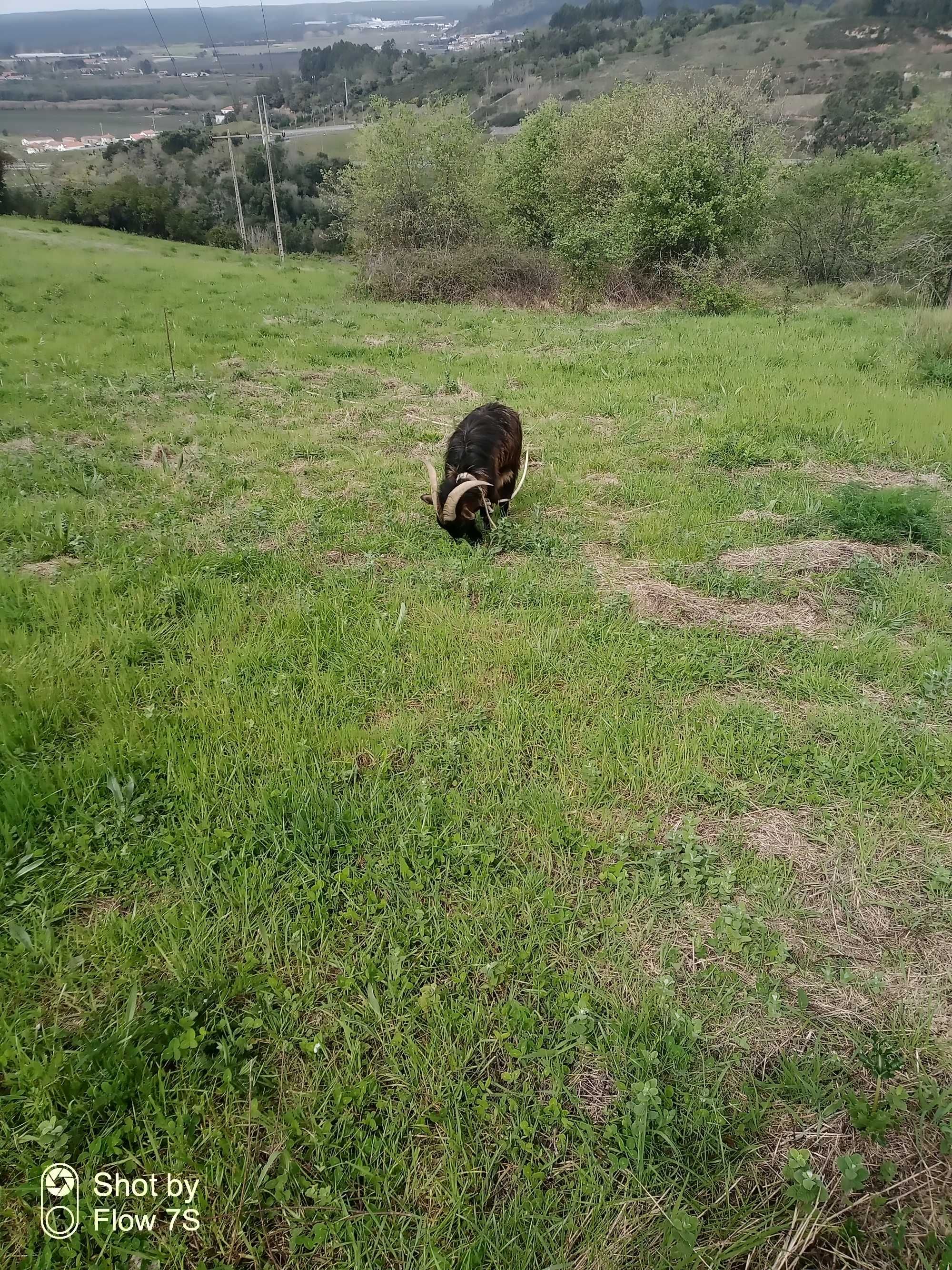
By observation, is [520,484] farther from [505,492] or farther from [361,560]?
[361,560]

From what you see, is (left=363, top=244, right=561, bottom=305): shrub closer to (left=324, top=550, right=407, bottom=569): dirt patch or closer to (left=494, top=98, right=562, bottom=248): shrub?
(left=494, top=98, right=562, bottom=248): shrub

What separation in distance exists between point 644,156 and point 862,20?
107 metres

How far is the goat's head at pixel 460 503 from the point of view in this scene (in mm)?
5508

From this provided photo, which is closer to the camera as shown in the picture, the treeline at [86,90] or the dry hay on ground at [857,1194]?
the dry hay on ground at [857,1194]

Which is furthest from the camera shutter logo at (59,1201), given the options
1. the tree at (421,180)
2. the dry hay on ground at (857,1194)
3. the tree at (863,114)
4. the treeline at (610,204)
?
the tree at (863,114)

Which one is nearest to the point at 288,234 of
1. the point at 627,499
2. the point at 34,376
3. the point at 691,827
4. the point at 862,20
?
the point at 34,376

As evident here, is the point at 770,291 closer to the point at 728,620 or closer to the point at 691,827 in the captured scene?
the point at 728,620

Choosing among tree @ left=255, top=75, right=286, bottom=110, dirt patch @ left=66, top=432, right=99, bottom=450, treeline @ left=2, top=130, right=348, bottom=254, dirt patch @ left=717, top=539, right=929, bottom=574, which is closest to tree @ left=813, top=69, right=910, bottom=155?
treeline @ left=2, top=130, right=348, bottom=254

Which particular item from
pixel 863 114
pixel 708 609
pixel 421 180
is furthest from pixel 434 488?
pixel 863 114

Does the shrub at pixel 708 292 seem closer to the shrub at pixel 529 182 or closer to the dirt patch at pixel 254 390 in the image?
the shrub at pixel 529 182

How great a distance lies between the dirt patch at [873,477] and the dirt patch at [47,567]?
711cm

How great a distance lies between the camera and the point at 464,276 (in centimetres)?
2183

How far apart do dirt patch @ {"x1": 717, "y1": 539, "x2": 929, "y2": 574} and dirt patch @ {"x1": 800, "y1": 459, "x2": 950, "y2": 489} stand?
1354mm

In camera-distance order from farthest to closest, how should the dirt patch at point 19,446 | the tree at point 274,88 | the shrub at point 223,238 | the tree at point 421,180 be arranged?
1. the tree at point 274,88
2. the shrub at point 223,238
3. the tree at point 421,180
4. the dirt patch at point 19,446
